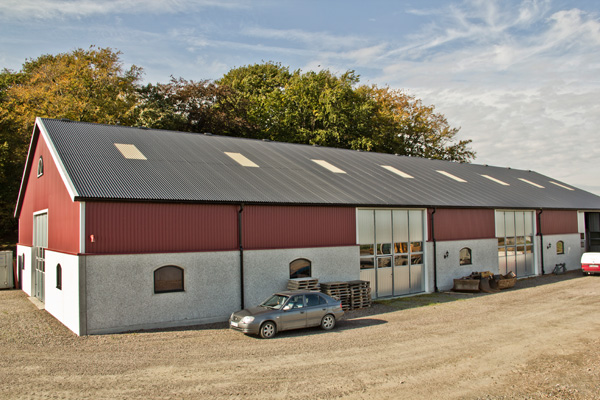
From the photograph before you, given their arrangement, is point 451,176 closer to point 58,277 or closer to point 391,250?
point 391,250

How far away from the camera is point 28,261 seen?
25891 mm

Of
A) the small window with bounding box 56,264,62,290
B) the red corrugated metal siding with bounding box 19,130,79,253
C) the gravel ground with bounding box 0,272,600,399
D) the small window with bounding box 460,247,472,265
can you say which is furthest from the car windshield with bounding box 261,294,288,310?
the small window with bounding box 460,247,472,265

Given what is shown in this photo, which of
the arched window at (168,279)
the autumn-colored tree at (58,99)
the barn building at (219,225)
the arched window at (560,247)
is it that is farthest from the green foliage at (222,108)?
the arched window at (168,279)

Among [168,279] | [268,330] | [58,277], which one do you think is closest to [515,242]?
[268,330]

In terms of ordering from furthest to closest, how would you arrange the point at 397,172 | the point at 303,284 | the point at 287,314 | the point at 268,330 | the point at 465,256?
the point at 397,172 → the point at 465,256 → the point at 303,284 → the point at 287,314 → the point at 268,330

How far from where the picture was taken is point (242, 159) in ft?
81.0

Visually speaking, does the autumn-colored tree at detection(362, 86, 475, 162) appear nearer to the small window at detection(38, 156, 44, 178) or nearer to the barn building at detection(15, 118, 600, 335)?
the barn building at detection(15, 118, 600, 335)

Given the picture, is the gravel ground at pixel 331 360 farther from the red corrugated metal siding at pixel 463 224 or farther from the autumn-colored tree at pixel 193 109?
the autumn-colored tree at pixel 193 109

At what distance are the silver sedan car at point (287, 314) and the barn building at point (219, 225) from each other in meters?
2.71

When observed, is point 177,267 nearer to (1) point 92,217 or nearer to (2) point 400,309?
(1) point 92,217

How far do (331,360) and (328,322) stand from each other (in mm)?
4262

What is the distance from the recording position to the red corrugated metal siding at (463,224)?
26.4 metres

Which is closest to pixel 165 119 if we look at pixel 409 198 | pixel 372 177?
pixel 372 177

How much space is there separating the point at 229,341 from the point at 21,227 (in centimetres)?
2066
